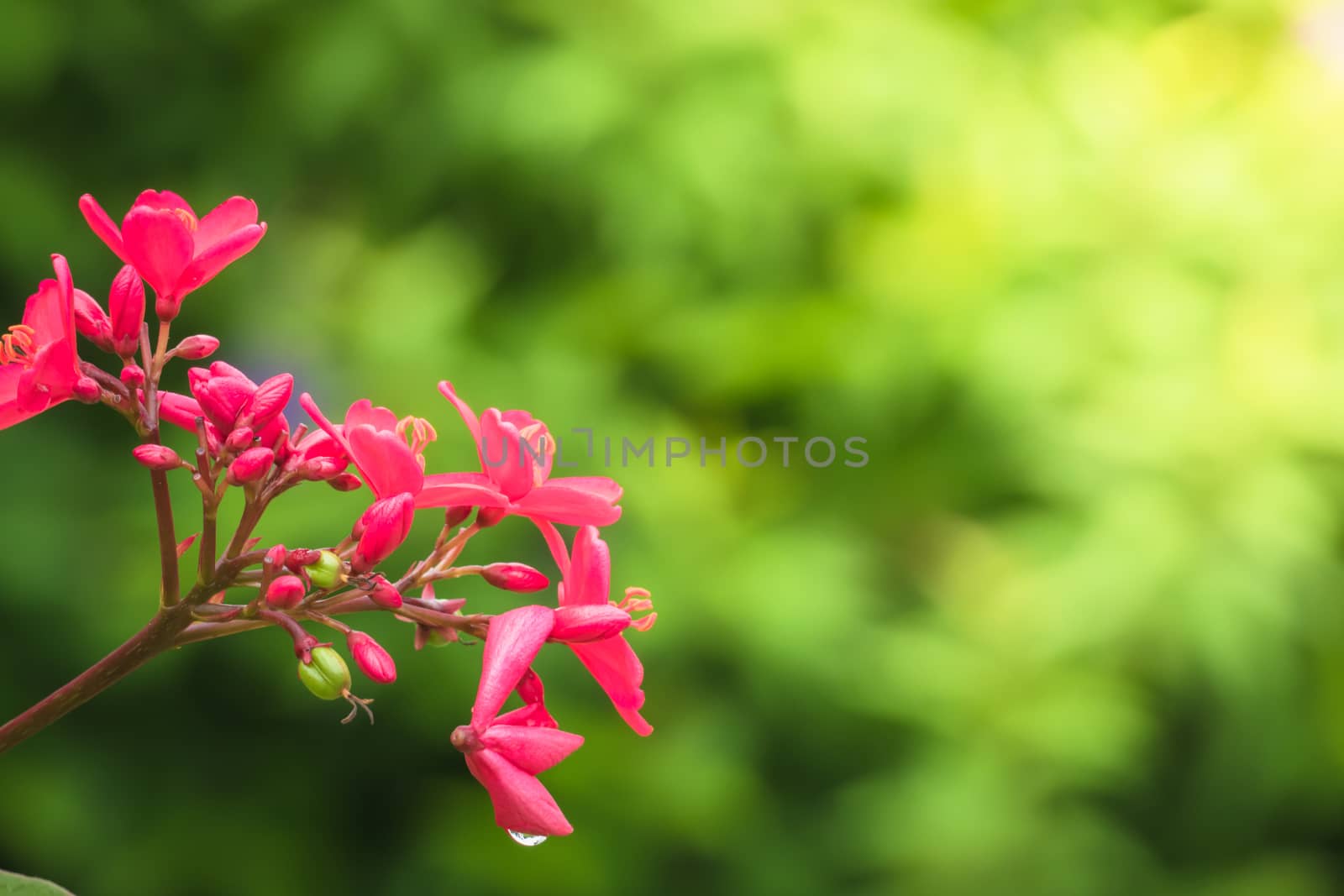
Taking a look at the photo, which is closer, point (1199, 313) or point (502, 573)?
point (502, 573)

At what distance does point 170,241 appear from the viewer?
2.07ft

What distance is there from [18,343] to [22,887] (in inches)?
12.4

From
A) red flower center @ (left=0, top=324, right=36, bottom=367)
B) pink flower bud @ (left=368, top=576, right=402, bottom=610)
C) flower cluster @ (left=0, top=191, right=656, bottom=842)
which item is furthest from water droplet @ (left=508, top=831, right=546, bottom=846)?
red flower center @ (left=0, top=324, right=36, bottom=367)

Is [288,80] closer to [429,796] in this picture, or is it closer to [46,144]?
[46,144]

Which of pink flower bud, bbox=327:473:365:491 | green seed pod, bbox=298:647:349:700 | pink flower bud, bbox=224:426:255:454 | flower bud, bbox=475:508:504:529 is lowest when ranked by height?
green seed pod, bbox=298:647:349:700

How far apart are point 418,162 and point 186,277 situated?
1924 mm

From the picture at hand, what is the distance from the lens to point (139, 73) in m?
2.63

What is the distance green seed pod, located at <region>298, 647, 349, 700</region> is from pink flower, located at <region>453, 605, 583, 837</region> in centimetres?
6

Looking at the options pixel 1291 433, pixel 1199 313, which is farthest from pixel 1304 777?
pixel 1199 313

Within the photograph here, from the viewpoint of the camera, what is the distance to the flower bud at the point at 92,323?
0.64 m

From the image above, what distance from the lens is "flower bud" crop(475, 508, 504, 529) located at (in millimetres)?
682

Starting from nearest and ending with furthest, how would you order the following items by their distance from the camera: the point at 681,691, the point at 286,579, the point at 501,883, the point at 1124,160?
the point at 286,579
the point at 501,883
the point at 681,691
the point at 1124,160

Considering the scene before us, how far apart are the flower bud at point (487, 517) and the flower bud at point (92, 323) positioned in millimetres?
191

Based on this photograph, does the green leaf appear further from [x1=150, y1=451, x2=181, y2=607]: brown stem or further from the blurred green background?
the blurred green background
